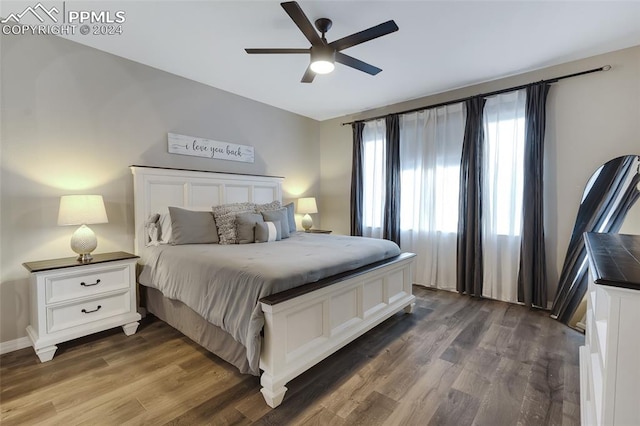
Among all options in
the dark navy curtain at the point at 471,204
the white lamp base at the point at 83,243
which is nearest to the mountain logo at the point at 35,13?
the white lamp base at the point at 83,243

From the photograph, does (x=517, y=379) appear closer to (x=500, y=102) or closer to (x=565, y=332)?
(x=565, y=332)

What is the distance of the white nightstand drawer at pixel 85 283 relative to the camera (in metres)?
2.20

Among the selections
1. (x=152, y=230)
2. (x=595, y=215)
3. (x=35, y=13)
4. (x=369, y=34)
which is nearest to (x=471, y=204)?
(x=595, y=215)

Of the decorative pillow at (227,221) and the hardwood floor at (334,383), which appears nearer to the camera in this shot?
the hardwood floor at (334,383)

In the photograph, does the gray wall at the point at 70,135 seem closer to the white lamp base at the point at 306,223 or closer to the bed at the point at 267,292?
the bed at the point at 267,292

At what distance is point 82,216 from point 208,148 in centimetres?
166

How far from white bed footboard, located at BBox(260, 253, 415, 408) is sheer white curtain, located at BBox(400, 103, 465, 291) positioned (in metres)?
1.35

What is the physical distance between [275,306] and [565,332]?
2734 millimetres

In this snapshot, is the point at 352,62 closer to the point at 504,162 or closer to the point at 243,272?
the point at 243,272

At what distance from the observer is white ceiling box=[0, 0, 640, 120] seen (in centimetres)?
218

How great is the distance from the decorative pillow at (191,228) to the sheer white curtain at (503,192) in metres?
3.23

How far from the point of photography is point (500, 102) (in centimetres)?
341

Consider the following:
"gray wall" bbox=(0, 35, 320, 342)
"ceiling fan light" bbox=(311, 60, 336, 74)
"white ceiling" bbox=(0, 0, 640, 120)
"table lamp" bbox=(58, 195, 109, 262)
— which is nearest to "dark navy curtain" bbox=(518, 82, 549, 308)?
"white ceiling" bbox=(0, 0, 640, 120)

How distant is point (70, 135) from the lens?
261 cm
